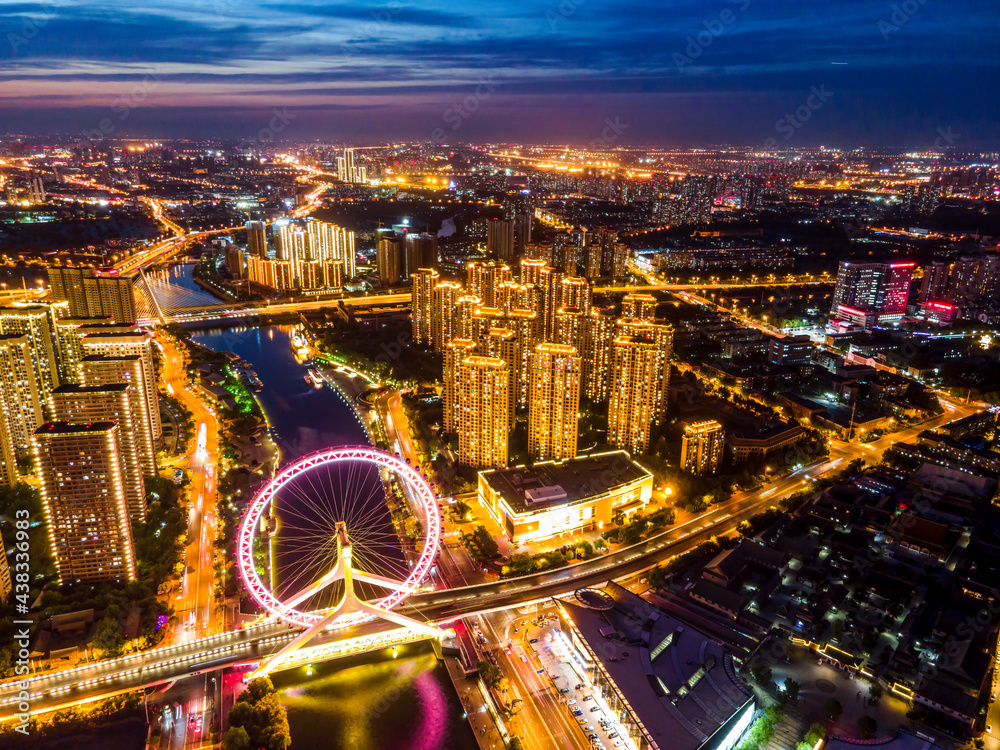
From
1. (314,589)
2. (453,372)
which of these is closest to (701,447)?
(453,372)

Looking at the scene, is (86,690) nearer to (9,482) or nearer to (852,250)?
(9,482)

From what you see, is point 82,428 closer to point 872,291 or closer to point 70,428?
point 70,428

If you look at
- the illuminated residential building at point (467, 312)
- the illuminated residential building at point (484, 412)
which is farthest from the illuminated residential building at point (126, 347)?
the illuminated residential building at point (467, 312)

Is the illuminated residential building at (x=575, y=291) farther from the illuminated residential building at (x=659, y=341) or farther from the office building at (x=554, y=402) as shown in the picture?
the office building at (x=554, y=402)

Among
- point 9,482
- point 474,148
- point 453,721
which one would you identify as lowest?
point 453,721

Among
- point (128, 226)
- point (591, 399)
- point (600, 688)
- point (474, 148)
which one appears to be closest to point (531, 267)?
point (591, 399)

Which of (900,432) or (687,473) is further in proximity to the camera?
(900,432)
